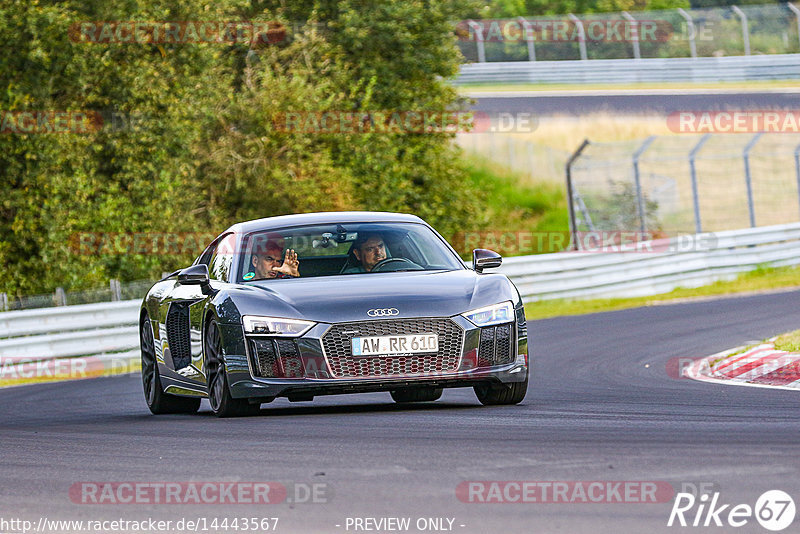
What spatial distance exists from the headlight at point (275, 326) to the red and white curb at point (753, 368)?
3.70m

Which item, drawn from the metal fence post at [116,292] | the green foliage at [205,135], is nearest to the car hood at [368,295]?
the metal fence post at [116,292]

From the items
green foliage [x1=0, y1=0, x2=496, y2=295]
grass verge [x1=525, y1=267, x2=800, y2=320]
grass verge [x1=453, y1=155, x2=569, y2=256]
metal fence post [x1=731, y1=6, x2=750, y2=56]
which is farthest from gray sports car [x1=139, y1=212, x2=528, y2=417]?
metal fence post [x1=731, y1=6, x2=750, y2=56]

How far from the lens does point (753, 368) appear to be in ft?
40.7

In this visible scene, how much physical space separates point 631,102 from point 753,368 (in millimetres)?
31211

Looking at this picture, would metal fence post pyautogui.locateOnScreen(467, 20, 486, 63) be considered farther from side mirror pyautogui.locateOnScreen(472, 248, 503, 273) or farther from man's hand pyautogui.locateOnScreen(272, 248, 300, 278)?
man's hand pyautogui.locateOnScreen(272, 248, 300, 278)

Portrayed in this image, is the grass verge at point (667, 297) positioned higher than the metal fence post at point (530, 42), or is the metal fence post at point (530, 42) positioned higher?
the metal fence post at point (530, 42)

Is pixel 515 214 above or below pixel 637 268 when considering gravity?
below

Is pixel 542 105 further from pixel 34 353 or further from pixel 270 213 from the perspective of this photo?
pixel 34 353

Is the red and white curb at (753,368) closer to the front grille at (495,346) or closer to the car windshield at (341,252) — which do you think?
the front grille at (495,346)

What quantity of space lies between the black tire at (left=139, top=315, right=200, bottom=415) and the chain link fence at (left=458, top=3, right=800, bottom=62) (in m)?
30.7

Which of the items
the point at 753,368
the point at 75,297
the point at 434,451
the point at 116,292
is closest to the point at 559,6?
the point at 116,292

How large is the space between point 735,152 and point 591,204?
3.98m

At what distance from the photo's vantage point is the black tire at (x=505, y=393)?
32.1 ft

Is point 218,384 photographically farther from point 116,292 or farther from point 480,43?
point 480,43
